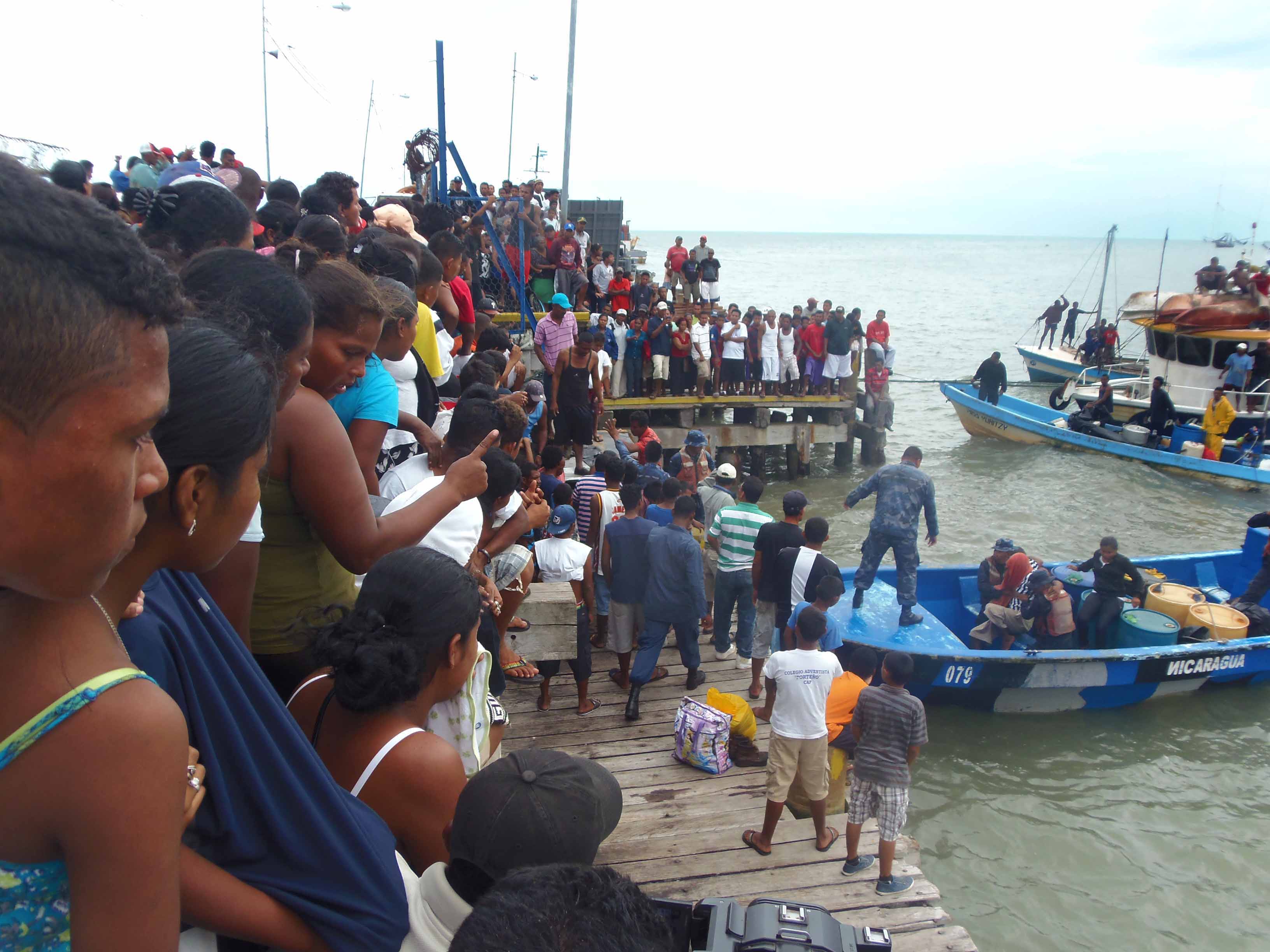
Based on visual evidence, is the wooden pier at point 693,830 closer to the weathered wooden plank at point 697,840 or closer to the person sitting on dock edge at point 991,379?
the weathered wooden plank at point 697,840

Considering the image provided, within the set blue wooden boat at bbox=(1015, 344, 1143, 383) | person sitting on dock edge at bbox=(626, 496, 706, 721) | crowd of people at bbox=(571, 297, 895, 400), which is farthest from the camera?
blue wooden boat at bbox=(1015, 344, 1143, 383)

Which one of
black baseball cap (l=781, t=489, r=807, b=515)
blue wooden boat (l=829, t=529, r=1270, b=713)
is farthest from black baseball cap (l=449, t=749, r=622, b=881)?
blue wooden boat (l=829, t=529, r=1270, b=713)

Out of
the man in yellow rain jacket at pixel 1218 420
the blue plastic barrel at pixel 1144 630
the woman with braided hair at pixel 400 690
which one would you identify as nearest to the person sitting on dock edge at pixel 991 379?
the man in yellow rain jacket at pixel 1218 420

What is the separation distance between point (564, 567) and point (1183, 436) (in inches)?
724

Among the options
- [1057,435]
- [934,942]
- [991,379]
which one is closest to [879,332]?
[991,379]

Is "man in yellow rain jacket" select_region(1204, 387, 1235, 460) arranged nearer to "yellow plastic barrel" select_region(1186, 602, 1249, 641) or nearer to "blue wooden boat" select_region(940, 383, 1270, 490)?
"blue wooden boat" select_region(940, 383, 1270, 490)

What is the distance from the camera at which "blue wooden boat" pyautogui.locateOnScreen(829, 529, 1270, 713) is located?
26.6 feet

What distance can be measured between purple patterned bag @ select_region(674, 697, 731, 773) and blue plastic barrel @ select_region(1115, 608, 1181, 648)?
5.91 m

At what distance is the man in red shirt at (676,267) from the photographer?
781 inches

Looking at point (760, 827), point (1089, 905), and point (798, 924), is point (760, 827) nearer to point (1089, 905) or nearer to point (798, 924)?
point (798, 924)

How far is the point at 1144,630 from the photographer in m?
8.61

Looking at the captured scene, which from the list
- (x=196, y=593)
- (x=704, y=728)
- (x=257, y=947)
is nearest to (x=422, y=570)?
(x=196, y=593)

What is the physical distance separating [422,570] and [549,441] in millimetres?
8030

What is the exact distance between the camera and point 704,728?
506cm
